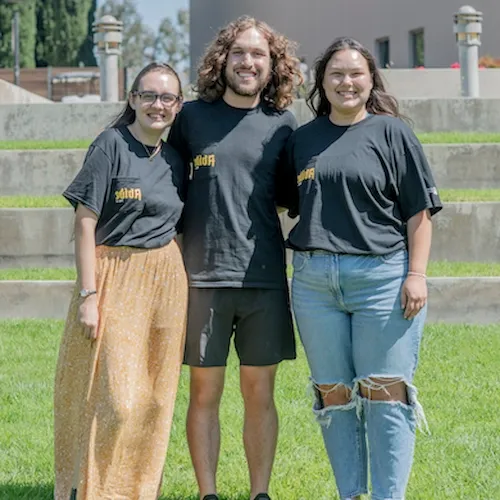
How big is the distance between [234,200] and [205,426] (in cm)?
99

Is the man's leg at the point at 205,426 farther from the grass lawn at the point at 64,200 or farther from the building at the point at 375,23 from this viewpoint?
the building at the point at 375,23

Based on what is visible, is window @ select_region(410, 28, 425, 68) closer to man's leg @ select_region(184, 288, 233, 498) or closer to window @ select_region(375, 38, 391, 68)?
window @ select_region(375, 38, 391, 68)

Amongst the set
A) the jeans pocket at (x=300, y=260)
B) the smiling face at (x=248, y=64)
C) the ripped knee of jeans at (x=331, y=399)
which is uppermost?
the smiling face at (x=248, y=64)

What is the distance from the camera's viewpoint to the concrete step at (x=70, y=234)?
35.6ft

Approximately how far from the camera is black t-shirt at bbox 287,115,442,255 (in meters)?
4.37

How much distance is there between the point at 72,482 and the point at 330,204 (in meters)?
1.56

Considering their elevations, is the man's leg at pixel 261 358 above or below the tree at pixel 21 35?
below

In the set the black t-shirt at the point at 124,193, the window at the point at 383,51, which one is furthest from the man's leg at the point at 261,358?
the window at the point at 383,51

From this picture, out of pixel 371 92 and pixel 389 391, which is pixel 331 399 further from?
pixel 371 92

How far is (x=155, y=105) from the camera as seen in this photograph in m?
4.57

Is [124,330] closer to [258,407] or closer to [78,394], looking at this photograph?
[78,394]

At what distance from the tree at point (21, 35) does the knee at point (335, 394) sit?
1248 inches

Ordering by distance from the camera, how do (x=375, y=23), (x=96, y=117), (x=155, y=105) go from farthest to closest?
(x=375, y=23) < (x=96, y=117) < (x=155, y=105)

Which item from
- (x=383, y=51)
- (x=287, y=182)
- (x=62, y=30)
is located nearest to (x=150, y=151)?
(x=287, y=182)
